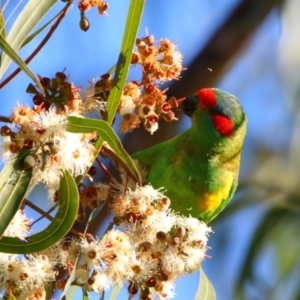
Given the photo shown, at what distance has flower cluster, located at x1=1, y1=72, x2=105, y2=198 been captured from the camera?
1.23m

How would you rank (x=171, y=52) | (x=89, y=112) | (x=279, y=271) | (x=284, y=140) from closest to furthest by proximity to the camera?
(x=89, y=112), (x=171, y=52), (x=279, y=271), (x=284, y=140)

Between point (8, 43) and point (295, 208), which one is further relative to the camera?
point (295, 208)

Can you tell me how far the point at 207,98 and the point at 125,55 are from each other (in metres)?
0.94

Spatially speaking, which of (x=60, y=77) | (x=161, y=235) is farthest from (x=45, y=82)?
(x=161, y=235)

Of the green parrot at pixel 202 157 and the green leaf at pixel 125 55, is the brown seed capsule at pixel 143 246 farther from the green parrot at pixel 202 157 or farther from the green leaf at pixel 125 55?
the green parrot at pixel 202 157

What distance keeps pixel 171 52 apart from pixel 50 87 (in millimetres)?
322

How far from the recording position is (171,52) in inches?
59.6

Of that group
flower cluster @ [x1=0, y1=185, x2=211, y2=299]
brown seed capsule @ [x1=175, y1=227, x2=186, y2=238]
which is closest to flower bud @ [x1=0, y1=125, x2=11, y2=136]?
flower cluster @ [x1=0, y1=185, x2=211, y2=299]

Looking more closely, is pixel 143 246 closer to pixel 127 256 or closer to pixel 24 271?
pixel 127 256

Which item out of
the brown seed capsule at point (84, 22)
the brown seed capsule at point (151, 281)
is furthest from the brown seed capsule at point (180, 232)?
the brown seed capsule at point (84, 22)

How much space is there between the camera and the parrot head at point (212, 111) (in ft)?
7.63

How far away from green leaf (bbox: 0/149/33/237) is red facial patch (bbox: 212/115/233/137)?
1.18 m

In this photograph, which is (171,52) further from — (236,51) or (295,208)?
(295,208)

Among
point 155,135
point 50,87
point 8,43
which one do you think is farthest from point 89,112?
point 155,135
